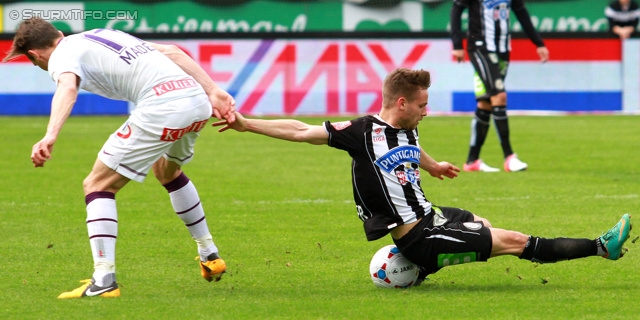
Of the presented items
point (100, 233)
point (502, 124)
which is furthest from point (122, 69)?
point (502, 124)

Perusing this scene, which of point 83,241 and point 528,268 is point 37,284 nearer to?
point 83,241

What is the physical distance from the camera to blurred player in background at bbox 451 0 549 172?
1216 cm

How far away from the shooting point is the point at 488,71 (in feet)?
39.8

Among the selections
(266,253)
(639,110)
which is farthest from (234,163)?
(639,110)

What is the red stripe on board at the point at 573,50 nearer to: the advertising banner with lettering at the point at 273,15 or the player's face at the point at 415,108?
the advertising banner with lettering at the point at 273,15

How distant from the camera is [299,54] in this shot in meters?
20.5

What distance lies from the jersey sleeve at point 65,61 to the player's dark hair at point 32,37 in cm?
8

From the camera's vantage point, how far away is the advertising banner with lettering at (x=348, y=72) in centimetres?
2034

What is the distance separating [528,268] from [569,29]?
15727 mm

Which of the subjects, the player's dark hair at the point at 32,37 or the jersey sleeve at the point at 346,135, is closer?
the player's dark hair at the point at 32,37

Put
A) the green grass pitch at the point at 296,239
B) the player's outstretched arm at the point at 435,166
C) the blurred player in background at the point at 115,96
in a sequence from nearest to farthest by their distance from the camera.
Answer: the green grass pitch at the point at 296,239
the blurred player in background at the point at 115,96
the player's outstretched arm at the point at 435,166

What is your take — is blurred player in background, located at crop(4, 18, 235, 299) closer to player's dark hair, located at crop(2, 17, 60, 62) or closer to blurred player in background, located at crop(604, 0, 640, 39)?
player's dark hair, located at crop(2, 17, 60, 62)

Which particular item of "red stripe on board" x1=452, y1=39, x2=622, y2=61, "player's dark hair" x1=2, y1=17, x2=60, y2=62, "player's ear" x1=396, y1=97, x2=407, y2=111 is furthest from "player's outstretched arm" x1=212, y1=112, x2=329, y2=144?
"red stripe on board" x1=452, y1=39, x2=622, y2=61

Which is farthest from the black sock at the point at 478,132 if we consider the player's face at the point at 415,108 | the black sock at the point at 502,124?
the player's face at the point at 415,108
